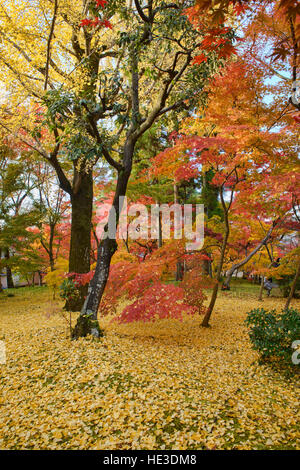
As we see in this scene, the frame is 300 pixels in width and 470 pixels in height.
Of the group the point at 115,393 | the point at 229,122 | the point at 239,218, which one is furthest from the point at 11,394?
the point at 239,218

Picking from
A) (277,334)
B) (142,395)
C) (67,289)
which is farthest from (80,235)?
(277,334)

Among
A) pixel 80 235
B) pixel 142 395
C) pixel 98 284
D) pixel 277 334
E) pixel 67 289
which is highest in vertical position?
pixel 80 235

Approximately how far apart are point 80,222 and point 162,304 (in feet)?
11.9

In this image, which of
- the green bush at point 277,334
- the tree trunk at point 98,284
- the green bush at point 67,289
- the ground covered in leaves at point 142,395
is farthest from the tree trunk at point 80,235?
the green bush at point 277,334

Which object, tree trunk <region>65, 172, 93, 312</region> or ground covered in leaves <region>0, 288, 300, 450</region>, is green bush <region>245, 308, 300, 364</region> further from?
tree trunk <region>65, 172, 93, 312</region>

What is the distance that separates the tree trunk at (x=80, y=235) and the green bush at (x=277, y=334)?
4682 mm

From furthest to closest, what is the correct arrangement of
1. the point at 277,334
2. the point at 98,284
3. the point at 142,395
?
the point at 98,284, the point at 277,334, the point at 142,395

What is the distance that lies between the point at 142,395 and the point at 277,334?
2010 mm

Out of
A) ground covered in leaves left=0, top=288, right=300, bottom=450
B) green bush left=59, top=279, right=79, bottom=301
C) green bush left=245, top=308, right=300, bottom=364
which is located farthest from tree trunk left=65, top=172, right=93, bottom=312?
green bush left=245, top=308, right=300, bottom=364

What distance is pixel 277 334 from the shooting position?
12.0 ft

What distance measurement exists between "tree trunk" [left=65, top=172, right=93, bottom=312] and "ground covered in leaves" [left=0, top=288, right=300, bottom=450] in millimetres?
2025

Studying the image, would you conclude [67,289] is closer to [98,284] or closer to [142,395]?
[98,284]

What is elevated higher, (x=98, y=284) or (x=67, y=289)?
(x=98, y=284)
